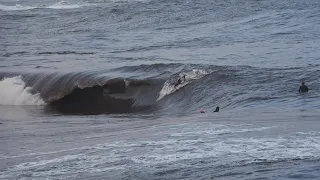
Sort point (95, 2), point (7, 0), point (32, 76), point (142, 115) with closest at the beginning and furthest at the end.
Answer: point (142, 115) → point (32, 76) → point (95, 2) → point (7, 0)

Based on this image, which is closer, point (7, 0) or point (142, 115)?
A: point (142, 115)

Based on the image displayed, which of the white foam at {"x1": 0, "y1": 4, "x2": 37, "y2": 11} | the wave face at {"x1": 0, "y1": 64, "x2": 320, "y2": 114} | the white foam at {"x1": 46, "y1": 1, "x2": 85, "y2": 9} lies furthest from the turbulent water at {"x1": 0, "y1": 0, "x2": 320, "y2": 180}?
the white foam at {"x1": 0, "y1": 4, "x2": 37, "y2": 11}

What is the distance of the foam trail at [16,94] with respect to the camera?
2377cm

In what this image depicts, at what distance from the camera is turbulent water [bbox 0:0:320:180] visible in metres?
11.2

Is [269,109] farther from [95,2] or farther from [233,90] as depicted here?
[95,2]

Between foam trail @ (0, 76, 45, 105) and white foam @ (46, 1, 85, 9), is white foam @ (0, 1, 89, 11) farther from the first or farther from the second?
foam trail @ (0, 76, 45, 105)

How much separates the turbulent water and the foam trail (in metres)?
0.05

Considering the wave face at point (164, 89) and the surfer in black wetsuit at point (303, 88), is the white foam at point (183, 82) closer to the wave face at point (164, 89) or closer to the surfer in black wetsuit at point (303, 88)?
the wave face at point (164, 89)

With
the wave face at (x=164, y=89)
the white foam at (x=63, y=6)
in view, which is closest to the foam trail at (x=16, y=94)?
the wave face at (x=164, y=89)

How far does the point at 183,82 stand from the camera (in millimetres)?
22156

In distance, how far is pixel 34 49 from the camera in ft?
114

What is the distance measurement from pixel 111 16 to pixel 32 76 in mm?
23374

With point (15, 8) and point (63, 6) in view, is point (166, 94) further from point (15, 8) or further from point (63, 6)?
point (15, 8)

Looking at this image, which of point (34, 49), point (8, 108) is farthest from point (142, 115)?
point (34, 49)
